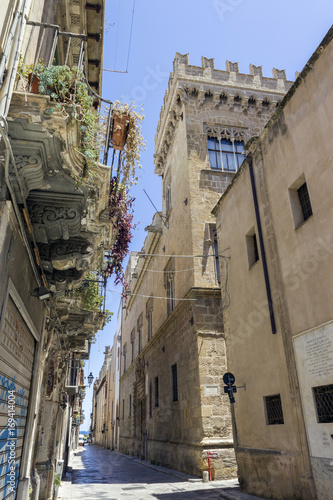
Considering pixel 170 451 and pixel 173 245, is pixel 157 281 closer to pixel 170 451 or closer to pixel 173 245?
pixel 173 245

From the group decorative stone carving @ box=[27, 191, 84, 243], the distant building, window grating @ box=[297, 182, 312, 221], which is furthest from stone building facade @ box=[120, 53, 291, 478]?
the distant building

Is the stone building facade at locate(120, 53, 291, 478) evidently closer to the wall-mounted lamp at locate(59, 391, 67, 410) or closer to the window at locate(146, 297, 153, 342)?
the window at locate(146, 297, 153, 342)

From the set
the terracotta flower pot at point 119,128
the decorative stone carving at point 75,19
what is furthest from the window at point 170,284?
the terracotta flower pot at point 119,128

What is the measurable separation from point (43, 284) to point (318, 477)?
18.4 ft

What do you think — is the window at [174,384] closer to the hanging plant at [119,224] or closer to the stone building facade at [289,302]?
the stone building facade at [289,302]

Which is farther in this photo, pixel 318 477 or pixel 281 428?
pixel 281 428

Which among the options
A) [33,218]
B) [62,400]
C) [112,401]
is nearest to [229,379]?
[62,400]

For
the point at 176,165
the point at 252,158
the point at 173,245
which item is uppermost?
the point at 176,165

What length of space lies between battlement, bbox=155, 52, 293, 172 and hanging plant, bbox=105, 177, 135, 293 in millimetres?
12222

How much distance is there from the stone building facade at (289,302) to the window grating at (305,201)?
0.07ft

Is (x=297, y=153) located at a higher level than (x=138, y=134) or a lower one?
higher

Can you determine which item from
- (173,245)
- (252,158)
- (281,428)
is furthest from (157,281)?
(281,428)

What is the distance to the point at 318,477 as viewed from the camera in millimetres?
6090

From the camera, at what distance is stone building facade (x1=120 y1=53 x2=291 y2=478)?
11.9 metres
